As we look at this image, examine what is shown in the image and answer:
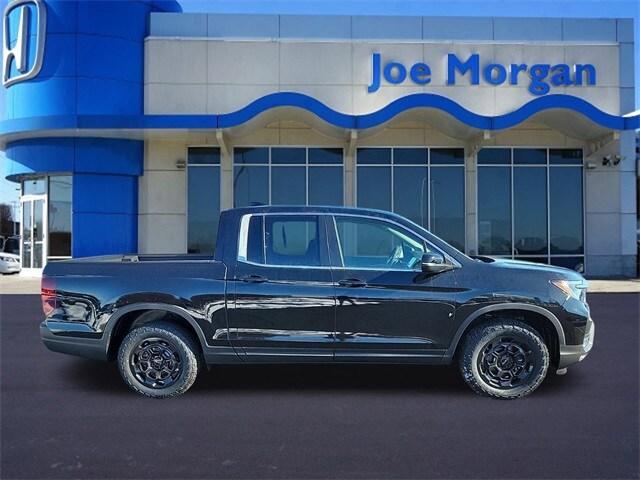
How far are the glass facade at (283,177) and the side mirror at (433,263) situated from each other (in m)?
13.1

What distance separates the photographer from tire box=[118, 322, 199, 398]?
5.41m

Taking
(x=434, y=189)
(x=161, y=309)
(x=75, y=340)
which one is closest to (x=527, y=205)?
(x=434, y=189)

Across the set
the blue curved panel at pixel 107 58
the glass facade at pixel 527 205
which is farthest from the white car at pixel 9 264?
the glass facade at pixel 527 205

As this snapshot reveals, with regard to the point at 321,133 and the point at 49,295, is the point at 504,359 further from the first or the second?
the point at 321,133

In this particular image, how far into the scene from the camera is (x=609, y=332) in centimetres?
914

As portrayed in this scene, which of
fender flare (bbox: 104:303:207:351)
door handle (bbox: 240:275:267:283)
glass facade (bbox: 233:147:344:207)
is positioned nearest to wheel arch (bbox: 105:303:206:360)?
fender flare (bbox: 104:303:207:351)

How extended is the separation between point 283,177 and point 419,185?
4349 mm

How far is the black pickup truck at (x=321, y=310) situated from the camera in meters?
5.35

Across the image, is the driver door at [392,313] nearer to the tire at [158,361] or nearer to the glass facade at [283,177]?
the tire at [158,361]

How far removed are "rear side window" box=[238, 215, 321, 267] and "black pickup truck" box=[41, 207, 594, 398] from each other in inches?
0.5

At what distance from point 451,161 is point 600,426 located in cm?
1458

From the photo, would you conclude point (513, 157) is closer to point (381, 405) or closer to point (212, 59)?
point (212, 59)

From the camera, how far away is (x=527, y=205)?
18.6 m

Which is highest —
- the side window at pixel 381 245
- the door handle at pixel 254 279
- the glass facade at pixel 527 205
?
the glass facade at pixel 527 205
